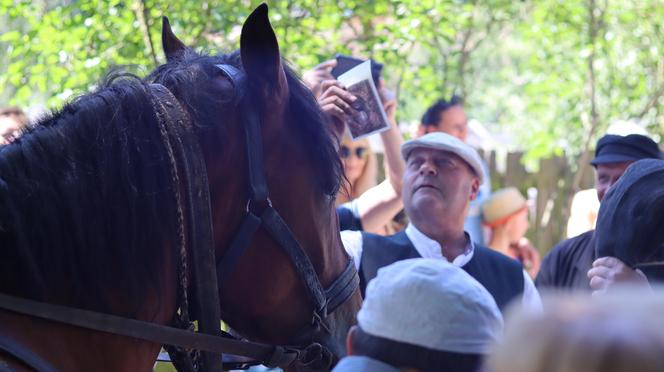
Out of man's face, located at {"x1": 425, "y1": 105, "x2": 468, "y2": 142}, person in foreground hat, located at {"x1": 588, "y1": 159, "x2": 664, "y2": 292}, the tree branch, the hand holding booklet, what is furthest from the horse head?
man's face, located at {"x1": 425, "y1": 105, "x2": 468, "y2": 142}

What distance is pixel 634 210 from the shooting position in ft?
8.09

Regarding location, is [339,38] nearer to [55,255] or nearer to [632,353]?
[55,255]

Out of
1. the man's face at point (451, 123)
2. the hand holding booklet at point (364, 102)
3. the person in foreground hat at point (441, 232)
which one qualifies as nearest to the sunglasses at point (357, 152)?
the man's face at point (451, 123)

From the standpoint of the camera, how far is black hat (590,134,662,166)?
482 centimetres

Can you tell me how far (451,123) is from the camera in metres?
6.35

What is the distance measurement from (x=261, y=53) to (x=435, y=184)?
6.38 feet

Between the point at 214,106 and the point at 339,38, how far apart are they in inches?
192

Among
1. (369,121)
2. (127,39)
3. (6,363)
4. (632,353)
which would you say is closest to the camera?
(632,353)

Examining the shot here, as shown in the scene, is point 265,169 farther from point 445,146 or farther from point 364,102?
point 445,146

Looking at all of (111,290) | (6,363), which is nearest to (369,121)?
(111,290)

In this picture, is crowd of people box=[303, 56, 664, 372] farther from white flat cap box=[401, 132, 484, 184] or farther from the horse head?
the horse head

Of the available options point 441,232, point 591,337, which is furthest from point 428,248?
point 591,337

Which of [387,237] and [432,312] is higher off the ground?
[432,312]

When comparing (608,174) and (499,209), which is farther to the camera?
(499,209)
